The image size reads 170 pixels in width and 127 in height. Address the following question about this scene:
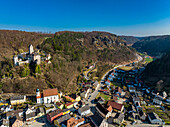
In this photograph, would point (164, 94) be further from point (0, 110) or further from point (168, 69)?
point (0, 110)

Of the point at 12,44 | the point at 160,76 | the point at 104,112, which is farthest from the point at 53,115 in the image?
the point at 12,44

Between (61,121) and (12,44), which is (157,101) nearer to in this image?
(61,121)

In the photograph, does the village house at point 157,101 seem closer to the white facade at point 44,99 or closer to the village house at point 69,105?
the village house at point 69,105

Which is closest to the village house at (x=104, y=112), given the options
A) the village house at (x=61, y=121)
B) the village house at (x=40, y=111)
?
the village house at (x=61, y=121)

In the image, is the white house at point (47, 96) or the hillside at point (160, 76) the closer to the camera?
the white house at point (47, 96)

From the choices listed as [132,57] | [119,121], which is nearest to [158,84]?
[119,121]

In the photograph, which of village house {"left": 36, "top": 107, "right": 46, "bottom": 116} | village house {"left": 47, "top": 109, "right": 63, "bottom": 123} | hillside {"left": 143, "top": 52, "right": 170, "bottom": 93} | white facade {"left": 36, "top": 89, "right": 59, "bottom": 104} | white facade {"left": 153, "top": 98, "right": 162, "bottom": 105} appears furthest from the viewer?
hillside {"left": 143, "top": 52, "right": 170, "bottom": 93}

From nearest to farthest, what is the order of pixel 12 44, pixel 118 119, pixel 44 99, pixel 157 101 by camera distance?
pixel 118 119 → pixel 44 99 → pixel 157 101 → pixel 12 44

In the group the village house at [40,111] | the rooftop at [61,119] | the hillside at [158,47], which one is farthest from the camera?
the hillside at [158,47]

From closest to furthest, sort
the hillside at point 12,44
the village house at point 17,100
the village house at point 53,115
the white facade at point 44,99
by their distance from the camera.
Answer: the village house at point 53,115
the village house at point 17,100
the white facade at point 44,99
the hillside at point 12,44

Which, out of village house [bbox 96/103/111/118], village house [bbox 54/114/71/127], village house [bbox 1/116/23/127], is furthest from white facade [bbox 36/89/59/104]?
village house [bbox 96/103/111/118]

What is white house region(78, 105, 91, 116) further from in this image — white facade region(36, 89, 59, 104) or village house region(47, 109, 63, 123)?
white facade region(36, 89, 59, 104)
